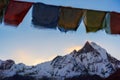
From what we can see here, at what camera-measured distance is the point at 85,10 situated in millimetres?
10023

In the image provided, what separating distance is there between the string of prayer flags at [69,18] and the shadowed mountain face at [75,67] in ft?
234

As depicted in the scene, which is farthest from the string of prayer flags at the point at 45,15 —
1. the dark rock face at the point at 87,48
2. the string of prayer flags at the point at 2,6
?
the dark rock face at the point at 87,48

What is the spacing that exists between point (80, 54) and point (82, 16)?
297 feet

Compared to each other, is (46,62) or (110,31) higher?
(46,62)

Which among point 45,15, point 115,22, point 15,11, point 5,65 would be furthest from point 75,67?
point 15,11

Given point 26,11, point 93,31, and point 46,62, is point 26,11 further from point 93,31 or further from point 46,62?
point 46,62

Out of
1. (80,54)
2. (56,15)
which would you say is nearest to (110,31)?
(56,15)

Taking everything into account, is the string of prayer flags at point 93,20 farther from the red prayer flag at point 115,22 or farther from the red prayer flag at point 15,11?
the red prayer flag at point 15,11

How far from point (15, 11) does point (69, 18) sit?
138cm

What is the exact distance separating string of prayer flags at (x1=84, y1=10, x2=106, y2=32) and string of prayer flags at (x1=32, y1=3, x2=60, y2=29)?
785 mm

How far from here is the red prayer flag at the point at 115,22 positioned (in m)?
10.1

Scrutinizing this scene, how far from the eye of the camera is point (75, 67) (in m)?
95.8

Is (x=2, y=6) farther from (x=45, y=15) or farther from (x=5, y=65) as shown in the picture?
(x=5, y=65)

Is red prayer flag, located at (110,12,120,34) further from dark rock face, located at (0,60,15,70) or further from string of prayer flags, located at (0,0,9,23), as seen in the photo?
dark rock face, located at (0,60,15,70)
